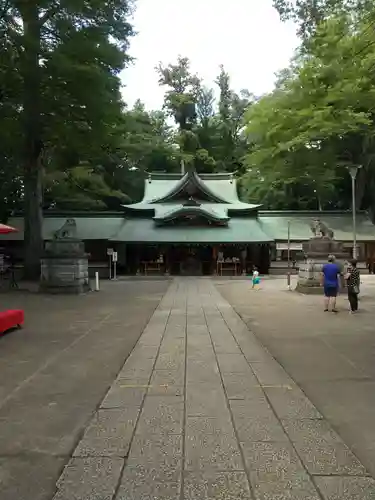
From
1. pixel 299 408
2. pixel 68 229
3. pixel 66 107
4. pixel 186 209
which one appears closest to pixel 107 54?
pixel 66 107

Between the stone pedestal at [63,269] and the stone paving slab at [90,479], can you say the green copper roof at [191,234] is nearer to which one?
the stone pedestal at [63,269]

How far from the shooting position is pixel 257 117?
35.4m

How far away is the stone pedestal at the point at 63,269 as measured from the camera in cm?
1989

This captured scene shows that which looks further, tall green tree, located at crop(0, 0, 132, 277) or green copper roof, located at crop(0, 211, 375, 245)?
green copper roof, located at crop(0, 211, 375, 245)

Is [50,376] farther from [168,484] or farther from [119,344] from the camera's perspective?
[168,484]

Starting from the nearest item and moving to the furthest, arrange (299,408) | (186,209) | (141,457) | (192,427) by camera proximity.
→ (141,457) < (192,427) < (299,408) < (186,209)

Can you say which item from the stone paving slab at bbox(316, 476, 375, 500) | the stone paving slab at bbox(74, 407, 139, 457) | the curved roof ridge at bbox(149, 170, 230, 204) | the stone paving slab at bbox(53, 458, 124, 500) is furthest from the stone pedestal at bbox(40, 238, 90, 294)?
the curved roof ridge at bbox(149, 170, 230, 204)

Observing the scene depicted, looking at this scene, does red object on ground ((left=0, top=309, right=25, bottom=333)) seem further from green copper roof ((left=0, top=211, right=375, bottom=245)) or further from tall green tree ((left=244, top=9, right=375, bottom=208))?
green copper roof ((left=0, top=211, right=375, bottom=245))

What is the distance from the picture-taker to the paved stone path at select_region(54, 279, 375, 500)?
3184 millimetres

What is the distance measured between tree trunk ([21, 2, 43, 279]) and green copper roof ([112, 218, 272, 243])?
26.9 ft

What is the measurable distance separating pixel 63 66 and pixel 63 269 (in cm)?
917

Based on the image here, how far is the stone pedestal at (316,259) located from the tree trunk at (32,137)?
1438 centimetres

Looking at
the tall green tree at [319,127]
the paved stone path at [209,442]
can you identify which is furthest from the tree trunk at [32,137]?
the paved stone path at [209,442]

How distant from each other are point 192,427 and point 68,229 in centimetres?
1860
